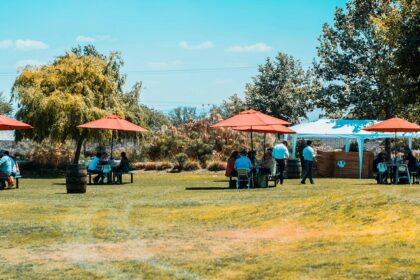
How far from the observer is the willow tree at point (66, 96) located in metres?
32.3

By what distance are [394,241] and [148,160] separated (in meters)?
28.6

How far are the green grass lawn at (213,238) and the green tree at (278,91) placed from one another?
41.4m

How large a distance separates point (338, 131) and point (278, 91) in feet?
89.7

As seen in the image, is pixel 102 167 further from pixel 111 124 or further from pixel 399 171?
pixel 399 171

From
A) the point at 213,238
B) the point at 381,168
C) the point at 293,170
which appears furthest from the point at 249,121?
the point at 213,238

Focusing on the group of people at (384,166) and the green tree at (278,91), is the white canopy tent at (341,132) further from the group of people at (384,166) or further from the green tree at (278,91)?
the green tree at (278,91)

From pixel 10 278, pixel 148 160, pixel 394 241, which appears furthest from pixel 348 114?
pixel 10 278

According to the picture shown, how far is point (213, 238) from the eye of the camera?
38.6 feet

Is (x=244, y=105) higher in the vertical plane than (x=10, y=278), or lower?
higher

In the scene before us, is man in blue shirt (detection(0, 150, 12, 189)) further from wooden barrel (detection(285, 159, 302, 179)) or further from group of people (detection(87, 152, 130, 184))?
wooden barrel (detection(285, 159, 302, 179))

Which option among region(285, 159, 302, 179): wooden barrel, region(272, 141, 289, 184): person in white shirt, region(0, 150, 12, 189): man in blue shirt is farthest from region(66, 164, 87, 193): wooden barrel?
region(285, 159, 302, 179): wooden barrel

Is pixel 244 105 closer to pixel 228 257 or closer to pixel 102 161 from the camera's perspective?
pixel 102 161

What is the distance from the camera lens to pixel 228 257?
10.0 m

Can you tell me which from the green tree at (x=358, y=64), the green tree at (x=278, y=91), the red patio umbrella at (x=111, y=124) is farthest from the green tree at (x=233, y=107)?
the red patio umbrella at (x=111, y=124)
